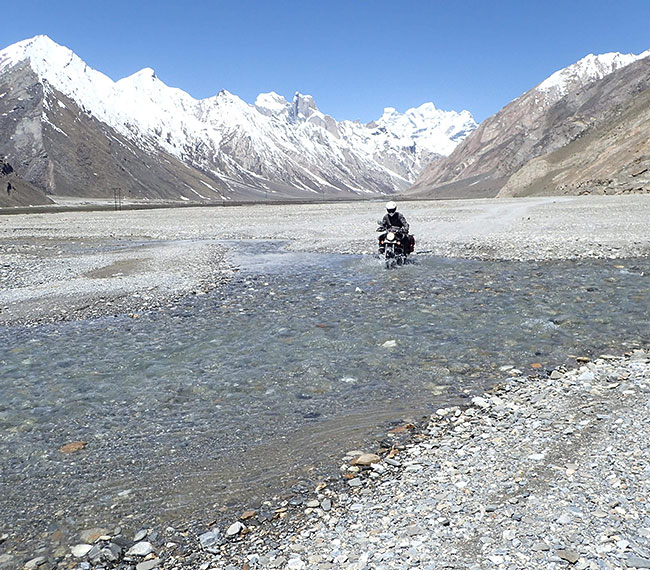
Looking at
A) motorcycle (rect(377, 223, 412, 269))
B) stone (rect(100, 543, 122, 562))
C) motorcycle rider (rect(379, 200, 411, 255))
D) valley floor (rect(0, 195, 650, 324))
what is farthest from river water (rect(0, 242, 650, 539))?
motorcycle rider (rect(379, 200, 411, 255))

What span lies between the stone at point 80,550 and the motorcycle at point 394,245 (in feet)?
56.8

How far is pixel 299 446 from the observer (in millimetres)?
6969

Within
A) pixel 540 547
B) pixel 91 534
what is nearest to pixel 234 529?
pixel 91 534

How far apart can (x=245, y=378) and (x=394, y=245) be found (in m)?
13.5

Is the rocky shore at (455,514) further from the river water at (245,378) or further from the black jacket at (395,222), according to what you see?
the black jacket at (395,222)

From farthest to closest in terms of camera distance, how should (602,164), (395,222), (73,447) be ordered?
1. (602,164)
2. (395,222)
3. (73,447)

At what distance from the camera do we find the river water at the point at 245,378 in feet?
20.2

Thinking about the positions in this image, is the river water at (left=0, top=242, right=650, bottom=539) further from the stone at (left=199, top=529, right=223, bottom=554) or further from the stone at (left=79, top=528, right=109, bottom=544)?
the stone at (left=199, top=529, right=223, bottom=554)

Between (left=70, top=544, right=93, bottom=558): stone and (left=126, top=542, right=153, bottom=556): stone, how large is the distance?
1.33 ft

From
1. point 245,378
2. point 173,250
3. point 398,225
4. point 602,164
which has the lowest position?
point 245,378

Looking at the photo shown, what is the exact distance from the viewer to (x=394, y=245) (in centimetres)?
2172

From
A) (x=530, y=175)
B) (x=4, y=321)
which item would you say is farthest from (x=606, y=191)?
(x=4, y=321)

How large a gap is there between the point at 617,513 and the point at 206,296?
1291 centimetres

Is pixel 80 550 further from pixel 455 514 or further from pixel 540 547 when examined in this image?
pixel 540 547
